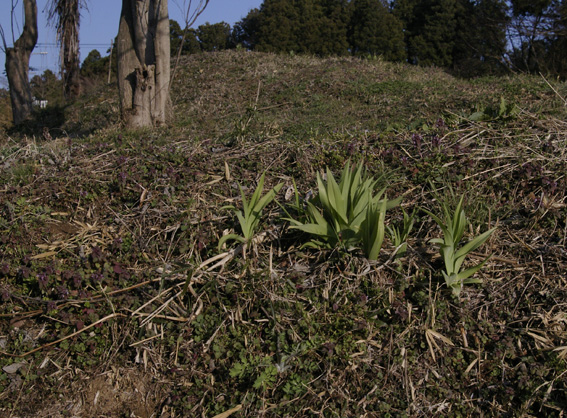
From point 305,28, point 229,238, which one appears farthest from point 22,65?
point 305,28

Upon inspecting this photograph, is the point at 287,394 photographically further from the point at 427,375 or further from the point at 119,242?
the point at 119,242

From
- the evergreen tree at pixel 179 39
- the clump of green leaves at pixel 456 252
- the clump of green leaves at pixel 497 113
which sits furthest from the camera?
the evergreen tree at pixel 179 39

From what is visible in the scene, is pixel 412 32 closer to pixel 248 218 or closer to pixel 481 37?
pixel 481 37

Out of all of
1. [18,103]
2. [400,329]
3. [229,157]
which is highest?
[18,103]

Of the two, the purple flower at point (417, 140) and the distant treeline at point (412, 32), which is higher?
the distant treeline at point (412, 32)

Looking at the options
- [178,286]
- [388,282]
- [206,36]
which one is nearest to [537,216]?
[388,282]

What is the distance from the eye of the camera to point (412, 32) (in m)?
23.4

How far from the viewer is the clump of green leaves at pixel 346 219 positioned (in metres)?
3.04

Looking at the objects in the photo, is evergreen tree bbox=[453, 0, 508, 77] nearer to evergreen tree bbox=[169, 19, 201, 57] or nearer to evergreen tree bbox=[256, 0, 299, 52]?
evergreen tree bbox=[256, 0, 299, 52]

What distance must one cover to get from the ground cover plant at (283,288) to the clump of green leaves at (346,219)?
65 millimetres

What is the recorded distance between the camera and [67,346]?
292 centimetres

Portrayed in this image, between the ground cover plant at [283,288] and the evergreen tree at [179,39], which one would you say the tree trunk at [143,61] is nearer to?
the ground cover plant at [283,288]

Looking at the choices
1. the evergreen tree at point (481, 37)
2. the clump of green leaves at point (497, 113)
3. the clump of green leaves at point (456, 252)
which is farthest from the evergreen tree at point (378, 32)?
the clump of green leaves at point (456, 252)

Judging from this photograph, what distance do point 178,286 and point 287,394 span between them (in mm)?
1007
